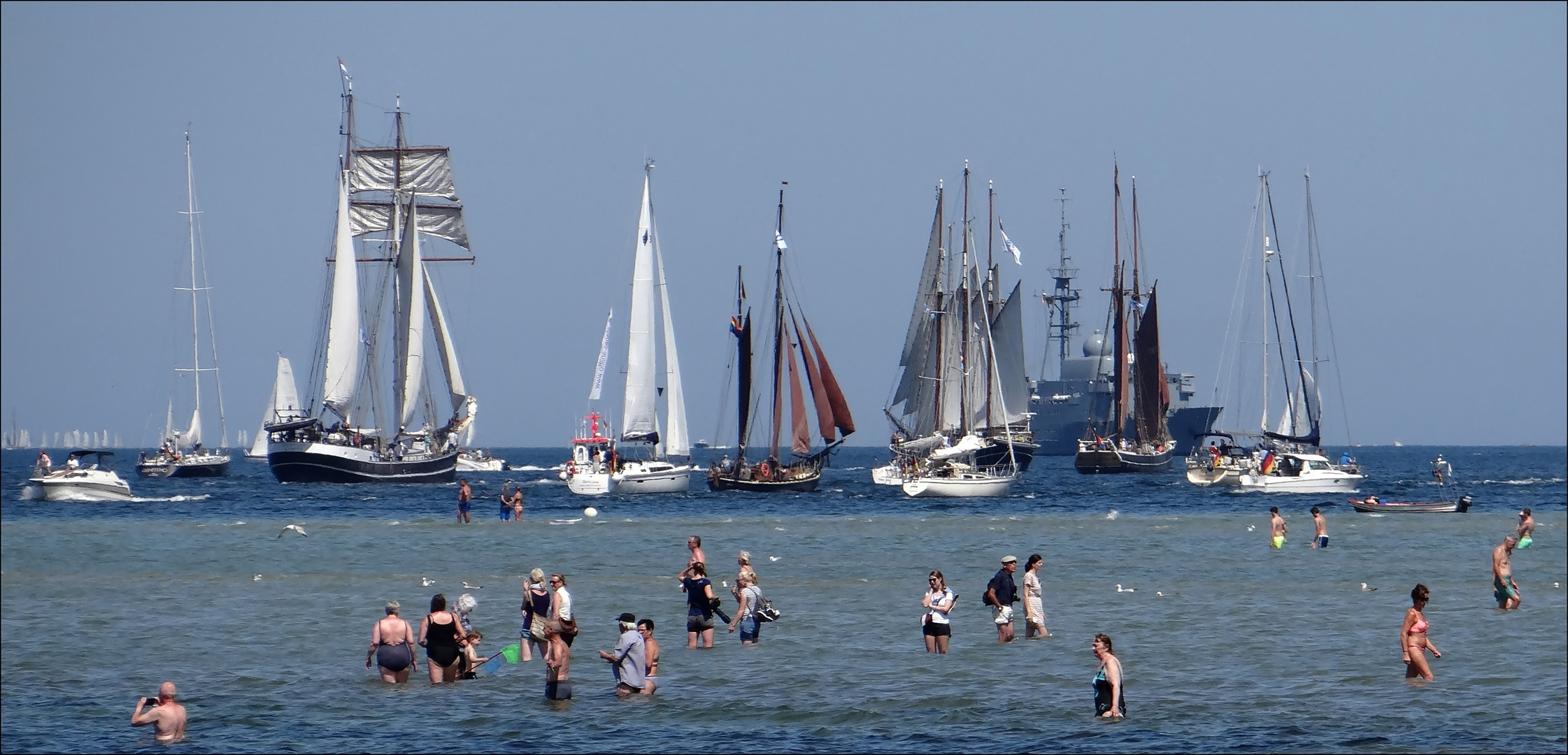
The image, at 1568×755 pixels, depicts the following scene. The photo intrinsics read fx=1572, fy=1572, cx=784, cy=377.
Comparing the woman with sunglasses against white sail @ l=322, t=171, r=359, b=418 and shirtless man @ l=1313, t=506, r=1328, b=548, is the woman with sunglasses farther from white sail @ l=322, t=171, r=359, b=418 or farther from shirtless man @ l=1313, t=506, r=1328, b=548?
white sail @ l=322, t=171, r=359, b=418

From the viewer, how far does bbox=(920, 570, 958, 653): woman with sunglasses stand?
Result: 85.7 feet

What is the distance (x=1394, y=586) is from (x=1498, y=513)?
117 ft

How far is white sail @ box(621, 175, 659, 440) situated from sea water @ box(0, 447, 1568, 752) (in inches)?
906

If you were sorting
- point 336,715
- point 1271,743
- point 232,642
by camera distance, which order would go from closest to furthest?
point 1271,743
point 336,715
point 232,642

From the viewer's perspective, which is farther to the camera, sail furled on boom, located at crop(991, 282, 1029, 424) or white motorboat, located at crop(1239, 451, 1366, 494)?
sail furled on boom, located at crop(991, 282, 1029, 424)

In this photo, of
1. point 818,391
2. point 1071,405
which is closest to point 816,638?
point 818,391

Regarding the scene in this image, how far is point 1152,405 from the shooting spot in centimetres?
11806

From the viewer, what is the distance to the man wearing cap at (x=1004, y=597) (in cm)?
2691

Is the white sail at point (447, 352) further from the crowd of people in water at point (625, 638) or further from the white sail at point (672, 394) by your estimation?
the crowd of people in water at point (625, 638)

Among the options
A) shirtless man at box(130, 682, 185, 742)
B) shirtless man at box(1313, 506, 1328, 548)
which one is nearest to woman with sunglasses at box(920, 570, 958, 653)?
shirtless man at box(130, 682, 185, 742)

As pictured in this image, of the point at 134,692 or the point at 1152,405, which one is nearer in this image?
→ the point at 134,692

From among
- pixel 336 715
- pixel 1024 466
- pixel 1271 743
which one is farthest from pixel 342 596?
pixel 1024 466

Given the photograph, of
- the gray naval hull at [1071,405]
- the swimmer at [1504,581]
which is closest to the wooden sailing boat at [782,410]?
the swimmer at [1504,581]

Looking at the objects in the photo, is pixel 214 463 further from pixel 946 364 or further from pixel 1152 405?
pixel 1152 405
